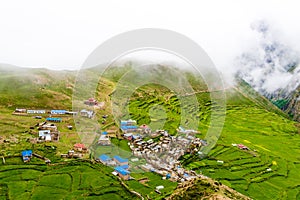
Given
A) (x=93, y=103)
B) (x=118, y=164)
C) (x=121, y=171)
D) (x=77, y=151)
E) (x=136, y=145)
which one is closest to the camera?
(x=121, y=171)

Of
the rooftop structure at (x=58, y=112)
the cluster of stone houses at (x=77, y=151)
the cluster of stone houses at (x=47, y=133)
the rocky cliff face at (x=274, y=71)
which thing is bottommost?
the cluster of stone houses at (x=77, y=151)

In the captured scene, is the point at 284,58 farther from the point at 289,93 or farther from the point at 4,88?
the point at 4,88

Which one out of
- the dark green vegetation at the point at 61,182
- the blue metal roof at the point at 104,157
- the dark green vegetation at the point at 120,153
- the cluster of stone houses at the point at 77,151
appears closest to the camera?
the dark green vegetation at the point at 61,182

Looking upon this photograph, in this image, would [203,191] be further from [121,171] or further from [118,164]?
[118,164]

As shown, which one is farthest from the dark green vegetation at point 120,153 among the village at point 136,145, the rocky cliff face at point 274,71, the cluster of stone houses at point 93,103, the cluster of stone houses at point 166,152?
the rocky cliff face at point 274,71

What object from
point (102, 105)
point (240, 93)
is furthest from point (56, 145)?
point (240, 93)

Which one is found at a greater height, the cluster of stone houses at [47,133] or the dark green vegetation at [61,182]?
the cluster of stone houses at [47,133]

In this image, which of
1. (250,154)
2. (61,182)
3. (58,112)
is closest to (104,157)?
(61,182)

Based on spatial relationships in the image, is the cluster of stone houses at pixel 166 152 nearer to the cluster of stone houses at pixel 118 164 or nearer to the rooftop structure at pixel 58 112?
the cluster of stone houses at pixel 118 164
